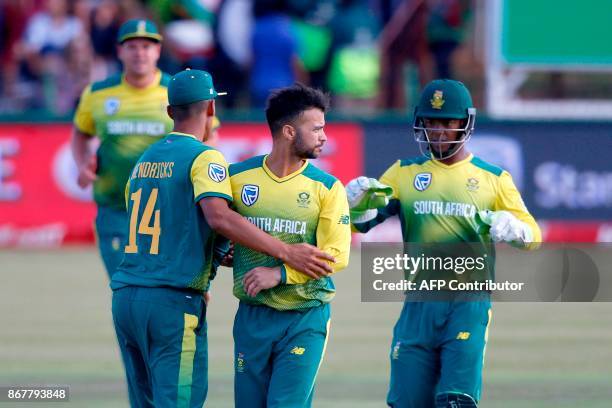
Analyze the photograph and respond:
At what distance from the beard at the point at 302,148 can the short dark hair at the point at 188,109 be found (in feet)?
1.83

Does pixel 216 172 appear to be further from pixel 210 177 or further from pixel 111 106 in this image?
pixel 111 106

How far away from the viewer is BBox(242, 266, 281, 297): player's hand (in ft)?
23.1

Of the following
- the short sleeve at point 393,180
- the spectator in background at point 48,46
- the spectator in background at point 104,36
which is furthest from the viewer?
the spectator in background at point 48,46

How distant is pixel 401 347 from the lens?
25.9 feet

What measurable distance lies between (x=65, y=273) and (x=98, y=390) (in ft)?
23.5

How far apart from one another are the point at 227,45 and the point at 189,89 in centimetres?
1232

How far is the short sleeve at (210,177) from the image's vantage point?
6.95 m

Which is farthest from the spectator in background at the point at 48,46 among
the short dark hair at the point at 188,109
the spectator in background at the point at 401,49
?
the short dark hair at the point at 188,109

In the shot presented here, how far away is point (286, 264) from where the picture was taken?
7090 millimetres

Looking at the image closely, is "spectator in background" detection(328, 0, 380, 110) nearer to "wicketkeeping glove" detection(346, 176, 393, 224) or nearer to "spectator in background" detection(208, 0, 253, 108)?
"spectator in background" detection(208, 0, 253, 108)

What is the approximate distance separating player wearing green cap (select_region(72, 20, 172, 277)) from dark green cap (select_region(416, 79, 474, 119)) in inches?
117

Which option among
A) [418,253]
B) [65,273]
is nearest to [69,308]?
[65,273]

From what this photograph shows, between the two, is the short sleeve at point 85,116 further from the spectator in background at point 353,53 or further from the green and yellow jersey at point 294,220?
the spectator in background at point 353,53

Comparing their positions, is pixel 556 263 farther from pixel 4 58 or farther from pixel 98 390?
pixel 4 58
